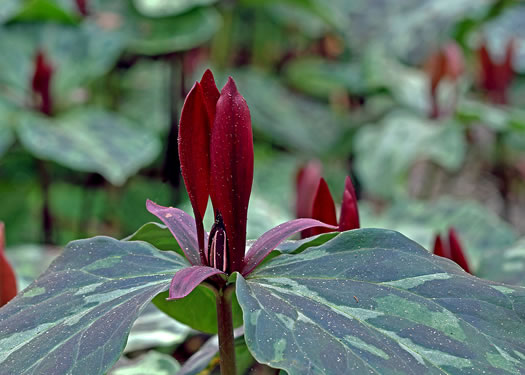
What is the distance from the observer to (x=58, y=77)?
1551 millimetres

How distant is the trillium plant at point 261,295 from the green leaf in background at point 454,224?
587 mm

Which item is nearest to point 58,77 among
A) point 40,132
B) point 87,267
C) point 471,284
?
point 40,132

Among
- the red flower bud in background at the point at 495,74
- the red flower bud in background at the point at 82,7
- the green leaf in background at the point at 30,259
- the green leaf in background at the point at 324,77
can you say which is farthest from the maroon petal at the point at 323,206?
the red flower bud in background at the point at 82,7

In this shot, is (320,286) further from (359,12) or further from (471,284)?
(359,12)

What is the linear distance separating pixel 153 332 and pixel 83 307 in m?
0.30

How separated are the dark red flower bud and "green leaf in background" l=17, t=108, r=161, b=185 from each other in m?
0.79

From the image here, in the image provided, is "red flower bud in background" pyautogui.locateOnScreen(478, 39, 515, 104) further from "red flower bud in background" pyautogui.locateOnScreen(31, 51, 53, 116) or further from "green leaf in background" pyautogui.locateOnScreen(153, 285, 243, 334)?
"green leaf in background" pyautogui.locateOnScreen(153, 285, 243, 334)

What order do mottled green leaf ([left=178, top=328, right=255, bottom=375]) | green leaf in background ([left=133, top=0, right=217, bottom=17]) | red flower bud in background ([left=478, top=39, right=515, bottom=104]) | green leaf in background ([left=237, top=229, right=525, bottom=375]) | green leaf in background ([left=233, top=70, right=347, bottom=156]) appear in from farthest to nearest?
green leaf in background ([left=233, top=70, right=347, bottom=156]) < green leaf in background ([left=133, top=0, right=217, bottom=17]) < red flower bud in background ([left=478, top=39, right=515, bottom=104]) < mottled green leaf ([left=178, top=328, right=255, bottom=375]) < green leaf in background ([left=237, top=229, right=525, bottom=375])

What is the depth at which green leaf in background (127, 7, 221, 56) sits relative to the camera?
163cm

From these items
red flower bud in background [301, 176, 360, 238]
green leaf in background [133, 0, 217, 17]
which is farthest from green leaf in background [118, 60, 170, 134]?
red flower bud in background [301, 176, 360, 238]

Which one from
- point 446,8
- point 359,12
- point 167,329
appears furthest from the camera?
point 359,12

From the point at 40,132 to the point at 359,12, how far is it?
4.76 ft

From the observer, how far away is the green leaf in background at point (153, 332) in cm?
66

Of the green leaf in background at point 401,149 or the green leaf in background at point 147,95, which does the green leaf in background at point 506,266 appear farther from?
the green leaf in background at point 147,95
